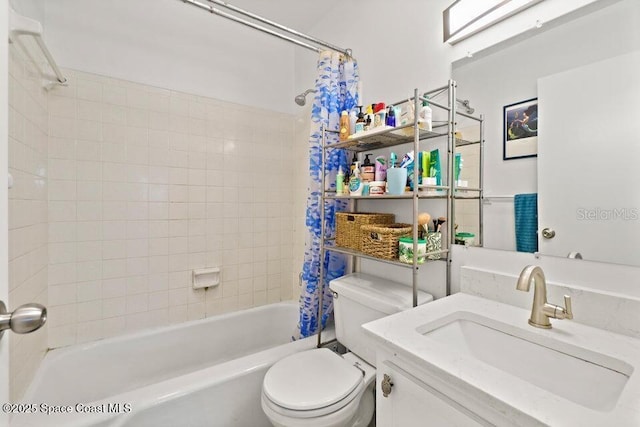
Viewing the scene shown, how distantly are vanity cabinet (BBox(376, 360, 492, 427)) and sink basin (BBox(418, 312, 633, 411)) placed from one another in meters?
0.12

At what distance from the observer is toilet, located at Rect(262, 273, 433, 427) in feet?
3.43

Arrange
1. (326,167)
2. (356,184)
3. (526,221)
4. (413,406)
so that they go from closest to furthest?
(413,406) < (526,221) < (356,184) < (326,167)

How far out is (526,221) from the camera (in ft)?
3.42

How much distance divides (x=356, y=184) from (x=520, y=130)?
0.72 metres

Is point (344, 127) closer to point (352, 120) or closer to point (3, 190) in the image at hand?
point (352, 120)

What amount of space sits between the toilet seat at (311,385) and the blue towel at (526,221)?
2.82ft

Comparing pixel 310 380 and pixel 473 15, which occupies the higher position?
pixel 473 15

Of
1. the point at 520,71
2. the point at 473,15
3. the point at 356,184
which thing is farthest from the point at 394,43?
the point at 356,184

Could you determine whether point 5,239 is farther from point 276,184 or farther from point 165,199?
point 276,184

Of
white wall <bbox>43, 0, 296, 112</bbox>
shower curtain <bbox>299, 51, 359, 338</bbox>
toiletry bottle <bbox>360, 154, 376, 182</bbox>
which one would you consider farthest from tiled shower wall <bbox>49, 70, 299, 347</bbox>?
toiletry bottle <bbox>360, 154, 376, 182</bbox>

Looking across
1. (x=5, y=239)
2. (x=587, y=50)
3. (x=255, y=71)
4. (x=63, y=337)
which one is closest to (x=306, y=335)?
(x=63, y=337)

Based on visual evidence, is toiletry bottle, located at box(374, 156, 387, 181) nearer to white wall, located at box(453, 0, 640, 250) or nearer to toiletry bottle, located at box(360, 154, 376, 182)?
toiletry bottle, located at box(360, 154, 376, 182)

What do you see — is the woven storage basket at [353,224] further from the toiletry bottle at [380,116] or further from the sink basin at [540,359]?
the sink basin at [540,359]

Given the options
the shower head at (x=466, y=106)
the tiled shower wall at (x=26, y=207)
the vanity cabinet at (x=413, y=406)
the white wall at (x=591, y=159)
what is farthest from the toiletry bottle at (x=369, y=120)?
the tiled shower wall at (x=26, y=207)
